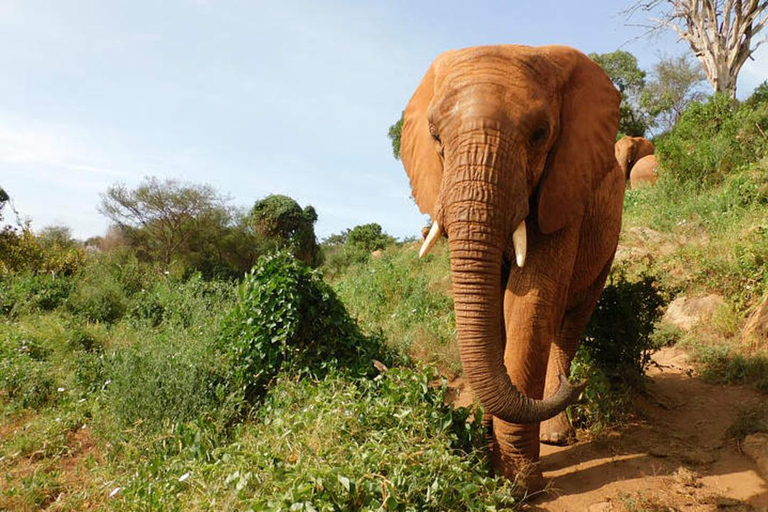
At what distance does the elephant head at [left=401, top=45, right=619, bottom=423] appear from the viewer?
334 centimetres

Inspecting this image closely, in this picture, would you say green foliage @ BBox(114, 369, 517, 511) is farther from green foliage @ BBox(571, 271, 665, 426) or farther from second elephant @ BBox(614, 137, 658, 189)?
second elephant @ BBox(614, 137, 658, 189)

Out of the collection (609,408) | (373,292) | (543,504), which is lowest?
(543,504)

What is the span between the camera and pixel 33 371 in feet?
23.0

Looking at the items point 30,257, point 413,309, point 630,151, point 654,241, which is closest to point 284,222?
point 30,257

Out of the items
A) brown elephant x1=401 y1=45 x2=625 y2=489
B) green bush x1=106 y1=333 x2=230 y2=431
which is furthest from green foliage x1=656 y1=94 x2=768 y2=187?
green bush x1=106 y1=333 x2=230 y2=431

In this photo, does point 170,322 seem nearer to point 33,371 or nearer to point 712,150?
point 33,371

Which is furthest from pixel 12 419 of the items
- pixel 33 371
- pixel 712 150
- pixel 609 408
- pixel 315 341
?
pixel 712 150

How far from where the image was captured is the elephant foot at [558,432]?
4918 mm

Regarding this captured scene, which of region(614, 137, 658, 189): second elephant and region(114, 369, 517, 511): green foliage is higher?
region(614, 137, 658, 189): second elephant

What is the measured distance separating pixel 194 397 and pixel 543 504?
3264 mm

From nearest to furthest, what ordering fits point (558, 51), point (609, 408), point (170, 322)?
point (558, 51) → point (609, 408) → point (170, 322)

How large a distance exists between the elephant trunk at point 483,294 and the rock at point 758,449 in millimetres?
2013

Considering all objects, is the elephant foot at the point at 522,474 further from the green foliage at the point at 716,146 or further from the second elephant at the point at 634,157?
the second elephant at the point at 634,157

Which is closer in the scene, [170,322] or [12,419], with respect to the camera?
[12,419]
